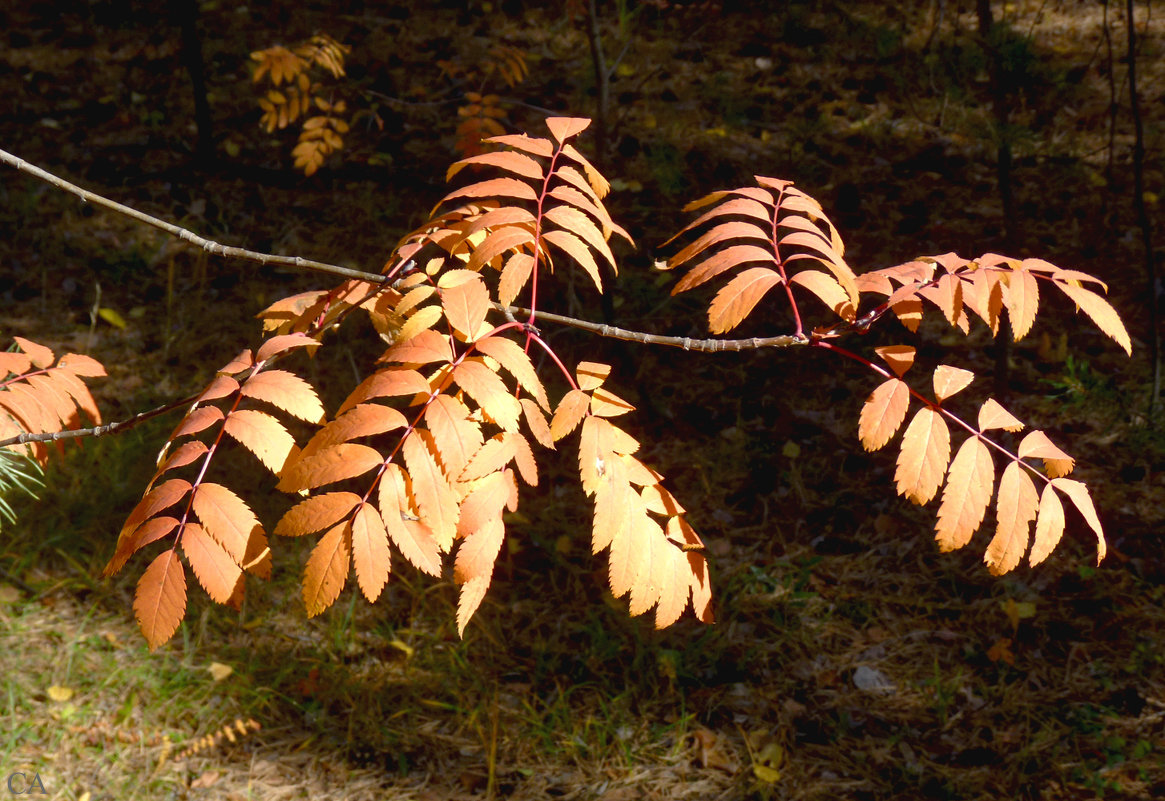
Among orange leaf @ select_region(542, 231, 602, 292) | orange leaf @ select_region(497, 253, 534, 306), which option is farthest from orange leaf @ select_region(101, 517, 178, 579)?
orange leaf @ select_region(542, 231, 602, 292)

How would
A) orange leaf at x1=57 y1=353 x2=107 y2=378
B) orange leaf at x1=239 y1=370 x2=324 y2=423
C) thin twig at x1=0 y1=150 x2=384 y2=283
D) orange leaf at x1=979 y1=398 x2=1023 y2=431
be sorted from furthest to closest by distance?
1. orange leaf at x1=57 y1=353 x2=107 y2=378
2. thin twig at x1=0 y1=150 x2=384 y2=283
3. orange leaf at x1=979 y1=398 x2=1023 y2=431
4. orange leaf at x1=239 y1=370 x2=324 y2=423

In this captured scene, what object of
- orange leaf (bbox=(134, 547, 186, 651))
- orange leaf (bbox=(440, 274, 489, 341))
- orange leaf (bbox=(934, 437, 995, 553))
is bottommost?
orange leaf (bbox=(134, 547, 186, 651))

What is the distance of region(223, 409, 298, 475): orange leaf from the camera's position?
109 cm

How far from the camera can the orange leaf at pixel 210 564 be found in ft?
3.49

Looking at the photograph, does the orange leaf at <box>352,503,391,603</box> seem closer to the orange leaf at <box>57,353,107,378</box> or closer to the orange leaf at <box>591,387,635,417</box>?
the orange leaf at <box>591,387,635,417</box>

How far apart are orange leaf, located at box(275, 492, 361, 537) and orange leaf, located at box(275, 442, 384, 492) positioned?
0.9 inches

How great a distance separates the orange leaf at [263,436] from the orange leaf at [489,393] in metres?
0.23

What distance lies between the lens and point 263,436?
3.69 ft

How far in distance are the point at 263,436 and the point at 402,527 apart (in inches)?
9.1

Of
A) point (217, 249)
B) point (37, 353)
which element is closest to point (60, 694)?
point (37, 353)

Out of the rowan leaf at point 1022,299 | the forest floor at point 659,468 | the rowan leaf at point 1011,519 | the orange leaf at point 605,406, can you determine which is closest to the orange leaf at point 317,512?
the orange leaf at point 605,406

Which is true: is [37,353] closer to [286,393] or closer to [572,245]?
[286,393]

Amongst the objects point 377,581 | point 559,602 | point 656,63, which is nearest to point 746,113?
point 656,63

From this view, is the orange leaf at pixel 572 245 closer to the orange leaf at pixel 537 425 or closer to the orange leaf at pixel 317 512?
the orange leaf at pixel 537 425
